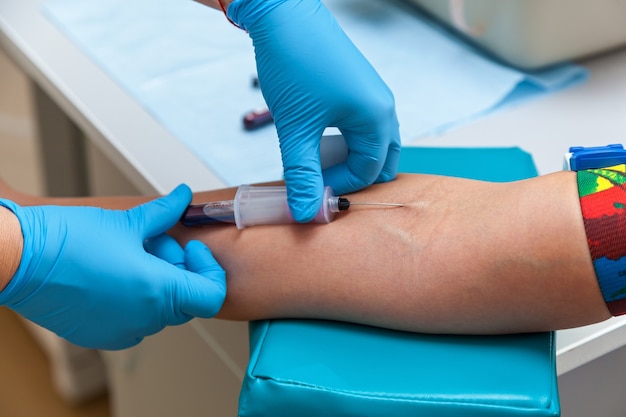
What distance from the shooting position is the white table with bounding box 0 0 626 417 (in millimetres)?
1173

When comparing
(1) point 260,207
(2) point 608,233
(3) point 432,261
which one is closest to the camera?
(2) point 608,233

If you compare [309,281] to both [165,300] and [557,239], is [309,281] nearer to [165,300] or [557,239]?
[165,300]

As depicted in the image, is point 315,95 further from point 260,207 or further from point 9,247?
point 9,247

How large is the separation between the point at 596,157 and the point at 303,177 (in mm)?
324

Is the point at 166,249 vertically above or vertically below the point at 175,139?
below

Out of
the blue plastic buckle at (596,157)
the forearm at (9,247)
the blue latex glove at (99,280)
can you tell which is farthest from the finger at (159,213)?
the blue plastic buckle at (596,157)

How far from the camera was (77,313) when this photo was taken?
922 millimetres

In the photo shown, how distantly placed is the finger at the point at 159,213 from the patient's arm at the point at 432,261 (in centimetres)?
4

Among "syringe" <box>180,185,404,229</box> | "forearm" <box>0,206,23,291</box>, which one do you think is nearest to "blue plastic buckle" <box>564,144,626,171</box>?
"syringe" <box>180,185,404,229</box>

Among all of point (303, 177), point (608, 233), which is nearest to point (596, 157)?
point (608, 233)

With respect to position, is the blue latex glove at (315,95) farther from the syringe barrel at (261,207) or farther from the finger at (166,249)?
the finger at (166,249)

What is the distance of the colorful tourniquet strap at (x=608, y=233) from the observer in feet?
2.48

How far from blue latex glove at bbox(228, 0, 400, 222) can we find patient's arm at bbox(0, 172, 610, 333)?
5 cm

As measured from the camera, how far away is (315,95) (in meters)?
0.95
